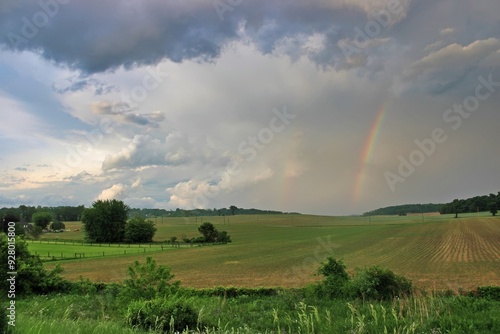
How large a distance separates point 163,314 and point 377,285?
15331mm

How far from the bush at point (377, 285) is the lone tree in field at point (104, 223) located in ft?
339

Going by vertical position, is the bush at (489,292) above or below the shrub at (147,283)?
below

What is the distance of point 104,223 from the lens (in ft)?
378

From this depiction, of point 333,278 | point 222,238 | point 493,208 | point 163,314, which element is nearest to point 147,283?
point 163,314

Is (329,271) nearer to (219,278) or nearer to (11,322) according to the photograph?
(11,322)

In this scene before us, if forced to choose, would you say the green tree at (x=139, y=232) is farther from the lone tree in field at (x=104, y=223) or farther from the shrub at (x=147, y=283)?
the shrub at (x=147, y=283)

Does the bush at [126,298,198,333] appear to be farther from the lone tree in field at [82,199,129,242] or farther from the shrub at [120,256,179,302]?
the lone tree in field at [82,199,129,242]

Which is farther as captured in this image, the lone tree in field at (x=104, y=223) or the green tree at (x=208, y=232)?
the lone tree in field at (x=104, y=223)

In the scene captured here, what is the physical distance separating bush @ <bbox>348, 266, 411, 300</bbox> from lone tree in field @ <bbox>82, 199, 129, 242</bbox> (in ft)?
339

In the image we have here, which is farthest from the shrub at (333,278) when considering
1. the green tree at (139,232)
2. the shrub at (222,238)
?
the green tree at (139,232)

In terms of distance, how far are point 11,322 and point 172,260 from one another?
217 feet

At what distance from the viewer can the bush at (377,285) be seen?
2273 cm

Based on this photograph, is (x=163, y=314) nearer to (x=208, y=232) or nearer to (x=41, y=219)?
(x=208, y=232)

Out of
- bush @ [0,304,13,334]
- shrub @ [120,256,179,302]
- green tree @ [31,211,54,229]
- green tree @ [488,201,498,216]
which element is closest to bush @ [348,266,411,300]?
shrub @ [120,256,179,302]
